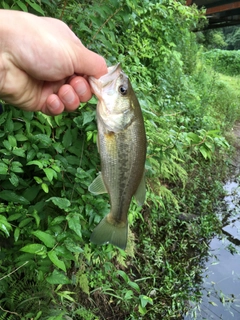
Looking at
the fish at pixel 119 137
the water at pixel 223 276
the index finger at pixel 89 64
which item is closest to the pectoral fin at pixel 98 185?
the fish at pixel 119 137

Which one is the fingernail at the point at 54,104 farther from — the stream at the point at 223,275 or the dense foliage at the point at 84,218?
the stream at the point at 223,275

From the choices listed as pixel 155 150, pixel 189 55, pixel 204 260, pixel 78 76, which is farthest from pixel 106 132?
pixel 189 55

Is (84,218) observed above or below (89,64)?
below

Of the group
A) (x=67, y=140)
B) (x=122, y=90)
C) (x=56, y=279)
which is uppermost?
(x=122, y=90)

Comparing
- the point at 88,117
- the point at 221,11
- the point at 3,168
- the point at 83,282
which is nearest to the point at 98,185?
the point at 3,168

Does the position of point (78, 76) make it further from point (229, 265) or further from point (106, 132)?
point (229, 265)

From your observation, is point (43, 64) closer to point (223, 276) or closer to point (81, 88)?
point (81, 88)

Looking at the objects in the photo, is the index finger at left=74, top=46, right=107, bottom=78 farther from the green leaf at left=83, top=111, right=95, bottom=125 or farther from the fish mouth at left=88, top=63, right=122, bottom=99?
the green leaf at left=83, top=111, right=95, bottom=125
